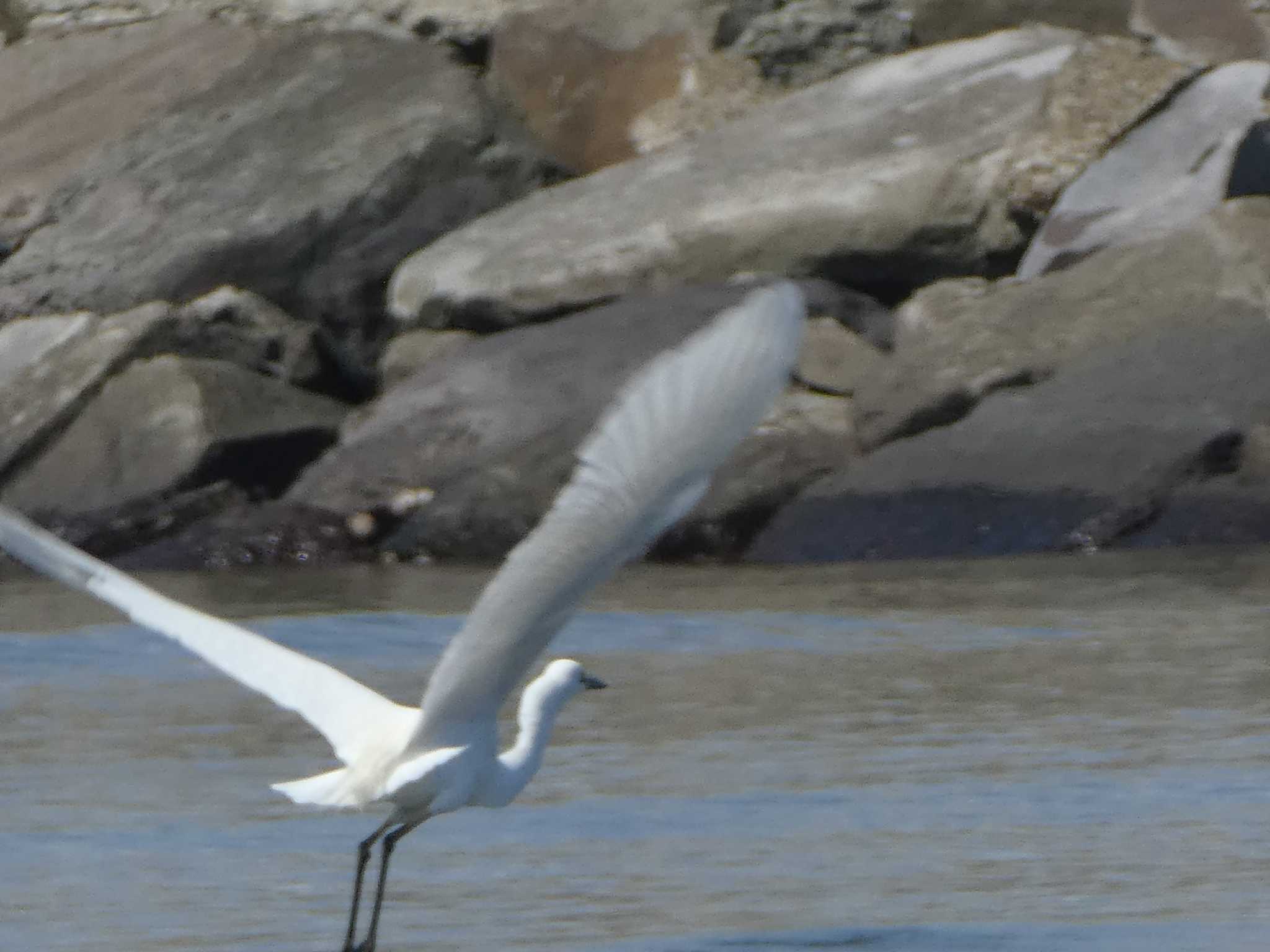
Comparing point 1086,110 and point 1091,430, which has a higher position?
point 1086,110

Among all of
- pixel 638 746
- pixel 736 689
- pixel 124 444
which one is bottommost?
pixel 124 444

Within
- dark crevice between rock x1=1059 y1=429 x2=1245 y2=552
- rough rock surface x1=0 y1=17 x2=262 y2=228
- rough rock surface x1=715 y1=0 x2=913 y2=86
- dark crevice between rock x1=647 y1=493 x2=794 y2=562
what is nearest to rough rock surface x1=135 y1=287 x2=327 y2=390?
rough rock surface x1=0 y1=17 x2=262 y2=228

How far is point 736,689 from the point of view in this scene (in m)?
10.3

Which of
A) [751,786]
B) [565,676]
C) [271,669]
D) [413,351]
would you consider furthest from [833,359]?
[271,669]

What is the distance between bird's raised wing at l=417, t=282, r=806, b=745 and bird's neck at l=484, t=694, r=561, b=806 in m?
1.13

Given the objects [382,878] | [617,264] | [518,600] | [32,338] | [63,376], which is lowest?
[32,338]

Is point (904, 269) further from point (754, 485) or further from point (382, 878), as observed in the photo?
point (382, 878)

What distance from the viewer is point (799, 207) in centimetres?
1617

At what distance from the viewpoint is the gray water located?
21.6ft

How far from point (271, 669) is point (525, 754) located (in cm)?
66

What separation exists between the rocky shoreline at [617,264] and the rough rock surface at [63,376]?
0.03 m

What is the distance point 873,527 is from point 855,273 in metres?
2.81

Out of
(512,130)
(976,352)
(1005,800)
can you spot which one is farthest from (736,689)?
(512,130)

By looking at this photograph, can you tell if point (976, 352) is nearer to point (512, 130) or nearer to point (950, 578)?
point (950, 578)
